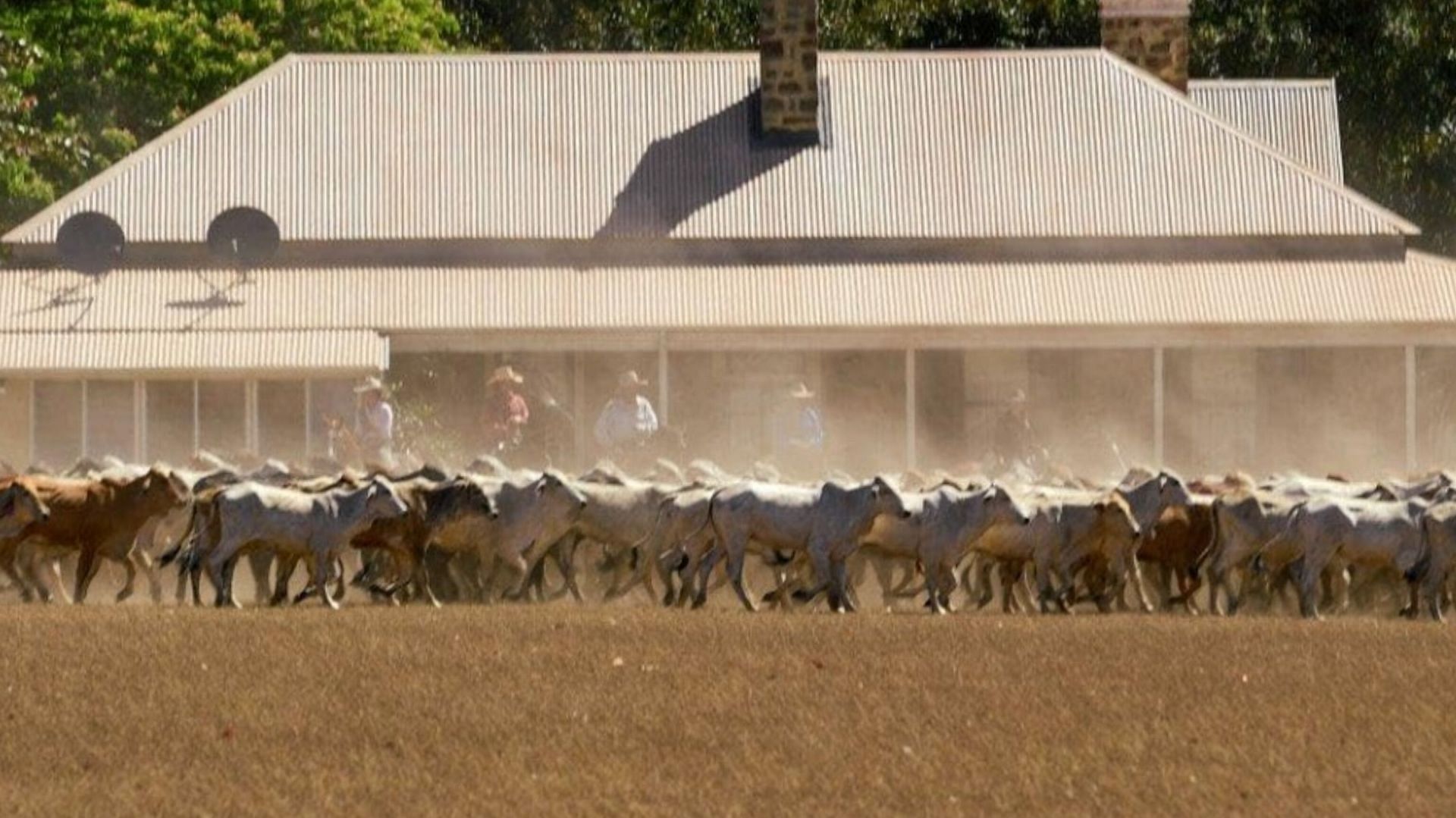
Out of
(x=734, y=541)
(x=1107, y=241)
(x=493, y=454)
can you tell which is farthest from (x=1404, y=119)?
(x=734, y=541)

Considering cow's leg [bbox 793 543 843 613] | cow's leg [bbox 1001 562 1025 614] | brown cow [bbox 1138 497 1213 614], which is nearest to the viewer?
cow's leg [bbox 793 543 843 613]

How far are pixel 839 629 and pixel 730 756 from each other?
5.37 meters

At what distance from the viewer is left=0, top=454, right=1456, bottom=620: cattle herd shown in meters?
29.4

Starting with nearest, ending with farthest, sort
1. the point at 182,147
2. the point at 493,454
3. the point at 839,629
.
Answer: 1. the point at 839,629
2. the point at 493,454
3. the point at 182,147

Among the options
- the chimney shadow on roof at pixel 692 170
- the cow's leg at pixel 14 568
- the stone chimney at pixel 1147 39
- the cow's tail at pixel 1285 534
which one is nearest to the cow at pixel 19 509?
the cow's leg at pixel 14 568

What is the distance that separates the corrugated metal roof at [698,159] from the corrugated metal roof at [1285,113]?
5.54 m

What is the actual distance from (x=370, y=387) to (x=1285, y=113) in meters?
23.8

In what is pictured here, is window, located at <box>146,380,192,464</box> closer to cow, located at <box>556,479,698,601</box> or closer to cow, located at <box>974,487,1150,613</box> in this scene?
cow, located at <box>556,479,698,601</box>

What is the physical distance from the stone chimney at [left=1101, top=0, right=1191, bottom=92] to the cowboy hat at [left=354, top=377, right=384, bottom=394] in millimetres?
16013

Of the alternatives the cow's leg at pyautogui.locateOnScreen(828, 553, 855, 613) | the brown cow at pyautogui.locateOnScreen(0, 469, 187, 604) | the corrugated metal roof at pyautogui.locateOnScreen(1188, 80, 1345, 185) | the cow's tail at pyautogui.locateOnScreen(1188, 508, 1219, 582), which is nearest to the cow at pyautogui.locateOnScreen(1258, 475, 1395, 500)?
the cow's tail at pyautogui.locateOnScreen(1188, 508, 1219, 582)

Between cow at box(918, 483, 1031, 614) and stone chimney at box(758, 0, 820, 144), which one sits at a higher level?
stone chimney at box(758, 0, 820, 144)

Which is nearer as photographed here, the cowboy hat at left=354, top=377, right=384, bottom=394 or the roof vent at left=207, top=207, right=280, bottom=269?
the cowboy hat at left=354, top=377, right=384, bottom=394

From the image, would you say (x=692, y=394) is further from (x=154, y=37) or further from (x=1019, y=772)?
(x=1019, y=772)

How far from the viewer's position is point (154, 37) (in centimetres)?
6662
